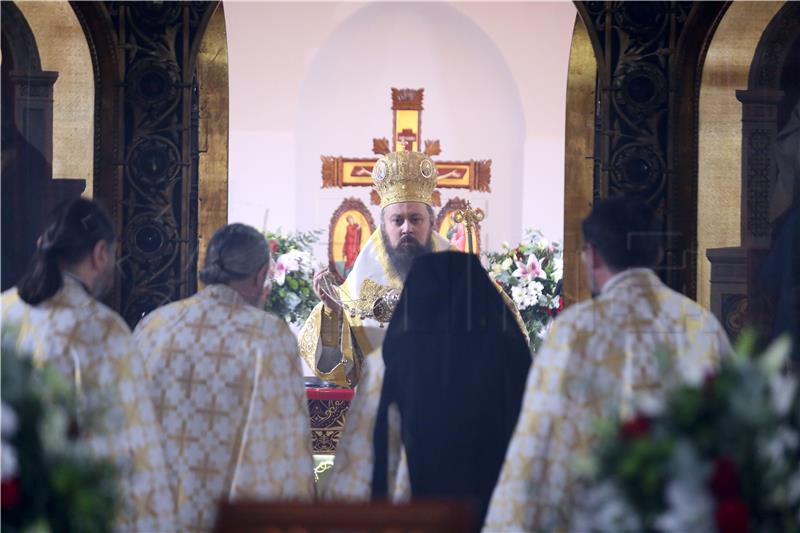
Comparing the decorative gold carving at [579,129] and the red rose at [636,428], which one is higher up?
the decorative gold carving at [579,129]

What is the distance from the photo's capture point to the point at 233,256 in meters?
5.27

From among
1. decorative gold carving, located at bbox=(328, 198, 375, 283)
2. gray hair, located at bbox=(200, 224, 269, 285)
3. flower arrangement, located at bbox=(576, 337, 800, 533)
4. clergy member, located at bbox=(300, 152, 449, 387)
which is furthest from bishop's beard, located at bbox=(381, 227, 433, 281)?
flower arrangement, located at bbox=(576, 337, 800, 533)

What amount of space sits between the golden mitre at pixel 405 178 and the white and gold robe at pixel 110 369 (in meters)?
2.88

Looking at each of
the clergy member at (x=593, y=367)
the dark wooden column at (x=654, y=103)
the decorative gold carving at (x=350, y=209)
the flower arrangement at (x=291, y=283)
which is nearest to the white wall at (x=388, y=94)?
the decorative gold carving at (x=350, y=209)

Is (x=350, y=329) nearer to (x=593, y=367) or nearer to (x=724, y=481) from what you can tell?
(x=593, y=367)

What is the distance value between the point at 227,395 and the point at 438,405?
0.84 meters

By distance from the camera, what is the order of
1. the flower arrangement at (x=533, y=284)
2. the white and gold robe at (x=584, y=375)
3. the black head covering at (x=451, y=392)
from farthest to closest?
the flower arrangement at (x=533, y=284) < the black head covering at (x=451, y=392) < the white and gold robe at (x=584, y=375)

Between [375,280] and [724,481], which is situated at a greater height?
[375,280]

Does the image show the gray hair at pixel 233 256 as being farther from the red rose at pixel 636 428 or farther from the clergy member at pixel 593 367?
the red rose at pixel 636 428

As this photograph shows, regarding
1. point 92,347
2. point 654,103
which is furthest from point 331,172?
point 92,347

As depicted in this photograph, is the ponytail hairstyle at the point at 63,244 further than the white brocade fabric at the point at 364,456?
No

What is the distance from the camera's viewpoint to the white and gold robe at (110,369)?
4.79m

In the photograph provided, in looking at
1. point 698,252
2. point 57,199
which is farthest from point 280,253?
point 698,252

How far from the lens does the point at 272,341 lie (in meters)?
5.24
